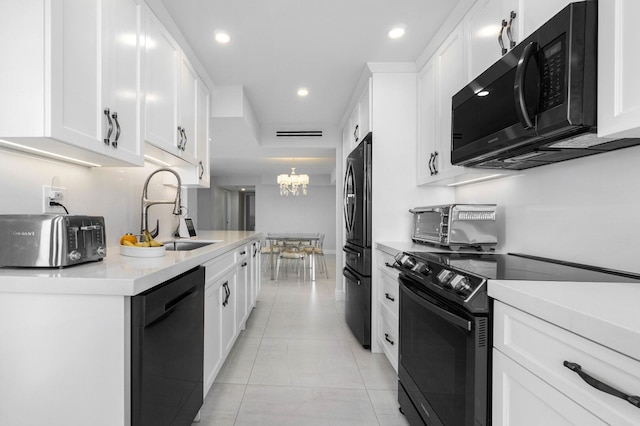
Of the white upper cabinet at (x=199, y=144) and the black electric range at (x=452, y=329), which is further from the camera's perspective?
the white upper cabinet at (x=199, y=144)

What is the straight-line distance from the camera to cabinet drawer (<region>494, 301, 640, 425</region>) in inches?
24.9

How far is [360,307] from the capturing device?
9.51 feet

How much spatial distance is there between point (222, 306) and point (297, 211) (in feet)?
27.6

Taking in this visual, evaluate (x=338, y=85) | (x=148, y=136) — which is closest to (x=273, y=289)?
(x=338, y=85)

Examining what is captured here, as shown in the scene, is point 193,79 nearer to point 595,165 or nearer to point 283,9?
point 283,9

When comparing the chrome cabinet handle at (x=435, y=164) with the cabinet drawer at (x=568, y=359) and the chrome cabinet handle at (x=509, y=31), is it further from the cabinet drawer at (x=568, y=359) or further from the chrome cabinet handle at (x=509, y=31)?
the cabinet drawer at (x=568, y=359)

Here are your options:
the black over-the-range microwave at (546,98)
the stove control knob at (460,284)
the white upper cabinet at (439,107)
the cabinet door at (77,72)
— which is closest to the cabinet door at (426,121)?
the white upper cabinet at (439,107)

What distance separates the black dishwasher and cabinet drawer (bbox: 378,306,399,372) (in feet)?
4.13

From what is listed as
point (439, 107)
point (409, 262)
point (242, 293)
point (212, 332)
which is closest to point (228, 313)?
point (212, 332)

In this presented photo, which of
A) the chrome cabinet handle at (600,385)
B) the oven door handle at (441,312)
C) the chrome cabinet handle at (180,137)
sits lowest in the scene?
the oven door handle at (441,312)

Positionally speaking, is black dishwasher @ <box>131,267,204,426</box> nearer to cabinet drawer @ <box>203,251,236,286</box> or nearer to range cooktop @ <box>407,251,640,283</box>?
cabinet drawer @ <box>203,251,236,286</box>

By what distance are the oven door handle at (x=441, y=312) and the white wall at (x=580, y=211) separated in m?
0.73

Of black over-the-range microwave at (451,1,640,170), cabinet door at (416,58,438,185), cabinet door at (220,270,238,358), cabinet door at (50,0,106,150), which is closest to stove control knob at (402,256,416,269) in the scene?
black over-the-range microwave at (451,1,640,170)

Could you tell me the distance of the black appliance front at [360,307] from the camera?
2.79 metres
